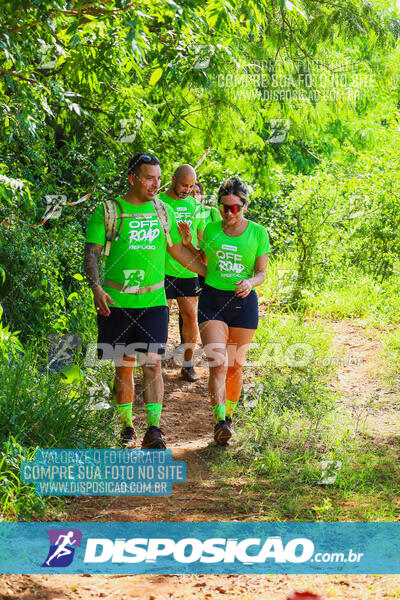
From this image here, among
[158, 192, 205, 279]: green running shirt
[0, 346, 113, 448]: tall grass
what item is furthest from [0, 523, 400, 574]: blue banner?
[158, 192, 205, 279]: green running shirt

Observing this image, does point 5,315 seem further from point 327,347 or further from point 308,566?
point 308,566

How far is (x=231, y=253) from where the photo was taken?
5.90m

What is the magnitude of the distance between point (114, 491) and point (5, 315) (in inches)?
117

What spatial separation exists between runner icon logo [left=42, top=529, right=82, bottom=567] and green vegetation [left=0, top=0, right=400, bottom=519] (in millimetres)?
274

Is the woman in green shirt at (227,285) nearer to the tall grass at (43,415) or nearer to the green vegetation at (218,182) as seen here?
the green vegetation at (218,182)

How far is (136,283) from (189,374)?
8.91 ft

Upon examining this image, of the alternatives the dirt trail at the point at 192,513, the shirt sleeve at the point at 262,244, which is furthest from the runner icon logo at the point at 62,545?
the shirt sleeve at the point at 262,244

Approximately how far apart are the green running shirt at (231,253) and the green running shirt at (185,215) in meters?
1.39

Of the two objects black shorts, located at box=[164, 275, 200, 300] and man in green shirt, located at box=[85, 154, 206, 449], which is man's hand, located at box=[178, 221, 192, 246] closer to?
man in green shirt, located at box=[85, 154, 206, 449]

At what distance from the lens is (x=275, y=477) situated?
5.41 meters

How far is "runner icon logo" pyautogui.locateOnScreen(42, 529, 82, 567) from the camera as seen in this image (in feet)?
13.4

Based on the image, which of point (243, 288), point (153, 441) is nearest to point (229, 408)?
point (153, 441)

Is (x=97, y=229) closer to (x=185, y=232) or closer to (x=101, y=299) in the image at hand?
(x=101, y=299)

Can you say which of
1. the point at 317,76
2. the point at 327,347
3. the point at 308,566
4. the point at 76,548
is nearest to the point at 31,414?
the point at 76,548
